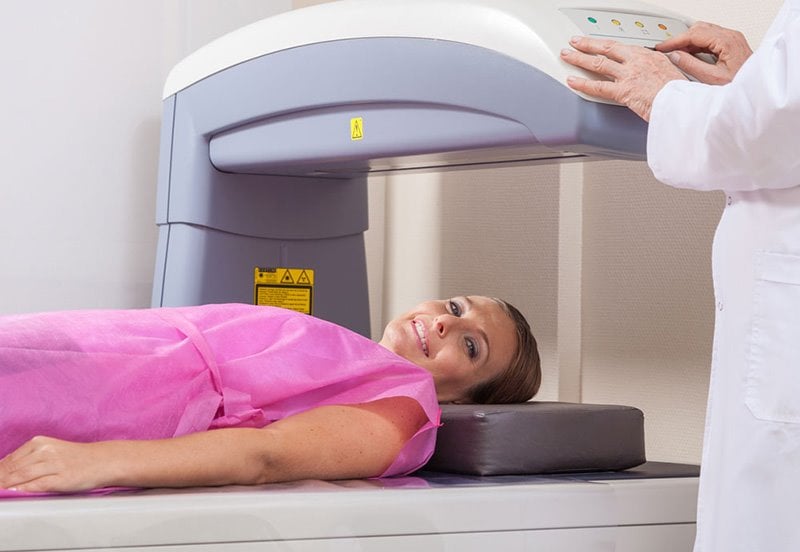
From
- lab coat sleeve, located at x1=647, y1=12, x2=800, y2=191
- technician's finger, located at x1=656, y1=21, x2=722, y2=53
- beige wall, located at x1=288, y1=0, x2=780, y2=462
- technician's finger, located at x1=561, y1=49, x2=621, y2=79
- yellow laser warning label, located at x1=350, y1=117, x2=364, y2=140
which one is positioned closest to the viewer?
lab coat sleeve, located at x1=647, y1=12, x2=800, y2=191

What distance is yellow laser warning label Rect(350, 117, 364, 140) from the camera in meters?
1.91

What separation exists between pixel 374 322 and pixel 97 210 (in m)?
0.90

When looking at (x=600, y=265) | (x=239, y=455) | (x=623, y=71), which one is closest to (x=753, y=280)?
(x=623, y=71)

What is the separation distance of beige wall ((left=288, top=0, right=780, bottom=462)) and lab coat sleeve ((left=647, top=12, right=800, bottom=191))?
0.79 metres

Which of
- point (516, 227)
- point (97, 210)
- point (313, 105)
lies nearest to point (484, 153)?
point (313, 105)

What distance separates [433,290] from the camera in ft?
9.52

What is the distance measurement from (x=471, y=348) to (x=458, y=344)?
0.03 meters

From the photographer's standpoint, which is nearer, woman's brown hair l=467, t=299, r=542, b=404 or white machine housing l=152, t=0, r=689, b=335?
white machine housing l=152, t=0, r=689, b=335

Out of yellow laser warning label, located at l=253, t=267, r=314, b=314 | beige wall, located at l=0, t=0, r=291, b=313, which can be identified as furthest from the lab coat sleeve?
beige wall, located at l=0, t=0, r=291, b=313

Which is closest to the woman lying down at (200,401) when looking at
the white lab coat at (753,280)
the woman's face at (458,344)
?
the woman's face at (458,344)

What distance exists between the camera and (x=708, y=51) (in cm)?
175

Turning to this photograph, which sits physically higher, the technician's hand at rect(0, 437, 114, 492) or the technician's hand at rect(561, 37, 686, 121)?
the technician's hand at rect(561, 37, 686, 121)

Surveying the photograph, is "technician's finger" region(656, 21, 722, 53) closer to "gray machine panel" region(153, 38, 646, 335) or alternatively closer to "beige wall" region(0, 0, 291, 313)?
"gray machine panel" region(153, 38, 646, 335)

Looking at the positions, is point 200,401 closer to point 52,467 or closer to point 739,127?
point 52,467
